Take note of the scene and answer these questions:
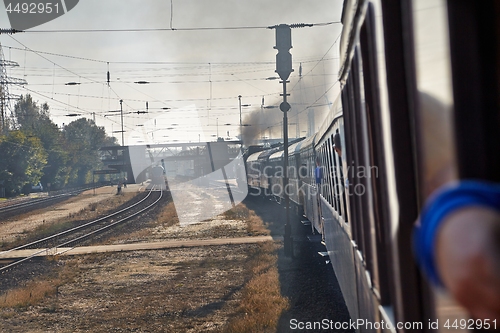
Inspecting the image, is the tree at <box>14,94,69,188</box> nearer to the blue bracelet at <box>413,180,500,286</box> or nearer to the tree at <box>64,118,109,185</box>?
the tree at <box>64,118,109,185</box>

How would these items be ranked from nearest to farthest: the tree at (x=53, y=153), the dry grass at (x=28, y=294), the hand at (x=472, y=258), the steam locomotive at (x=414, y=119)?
the hand at (x=472, y=258) → the steam locomotive at (x=414, y=119) → the dry grass at (x=28, y=294) → the tree at (x=53, y=153)

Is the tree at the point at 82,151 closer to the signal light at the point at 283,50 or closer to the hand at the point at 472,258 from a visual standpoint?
the signal light at the point at 283,50

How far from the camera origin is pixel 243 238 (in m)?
16.4

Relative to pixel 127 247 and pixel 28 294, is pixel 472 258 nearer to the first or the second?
pixel 28 294

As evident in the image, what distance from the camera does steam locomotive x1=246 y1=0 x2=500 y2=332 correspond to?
1040 millimetres

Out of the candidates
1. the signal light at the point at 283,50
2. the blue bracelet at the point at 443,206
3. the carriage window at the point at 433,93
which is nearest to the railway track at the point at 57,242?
the signal light at the point at 283,50

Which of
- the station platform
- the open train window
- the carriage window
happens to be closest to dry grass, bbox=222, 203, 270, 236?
the station platform

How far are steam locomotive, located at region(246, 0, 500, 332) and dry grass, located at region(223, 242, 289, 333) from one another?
14.4 feet

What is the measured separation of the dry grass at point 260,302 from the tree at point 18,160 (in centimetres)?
4010

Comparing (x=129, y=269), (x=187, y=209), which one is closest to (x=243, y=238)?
(x=129, y=269)

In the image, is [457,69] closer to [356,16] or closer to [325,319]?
[356,16]

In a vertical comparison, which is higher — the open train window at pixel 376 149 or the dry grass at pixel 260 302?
the open train window at pixel 376 149

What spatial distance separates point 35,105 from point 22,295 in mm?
79261

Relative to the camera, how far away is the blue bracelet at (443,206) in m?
0.74
